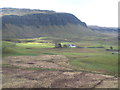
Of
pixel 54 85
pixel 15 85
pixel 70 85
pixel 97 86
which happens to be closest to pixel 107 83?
pixel 97 86

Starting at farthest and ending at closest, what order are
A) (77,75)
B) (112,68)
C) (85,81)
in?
(112,68)
(77,75)
(85,81)

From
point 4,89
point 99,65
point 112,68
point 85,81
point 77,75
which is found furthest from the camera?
point 99,65

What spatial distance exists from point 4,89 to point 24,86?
4.44 meters

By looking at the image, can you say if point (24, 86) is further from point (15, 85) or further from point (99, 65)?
point (99, 65)

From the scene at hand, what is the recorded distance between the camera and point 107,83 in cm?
4512

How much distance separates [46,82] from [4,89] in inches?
401

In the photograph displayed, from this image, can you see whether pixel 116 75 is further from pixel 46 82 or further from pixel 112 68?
pixel 46 82

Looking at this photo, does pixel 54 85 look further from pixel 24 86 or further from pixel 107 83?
pixel 107 83

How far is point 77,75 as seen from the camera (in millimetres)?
52250

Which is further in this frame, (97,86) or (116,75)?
(116,75)

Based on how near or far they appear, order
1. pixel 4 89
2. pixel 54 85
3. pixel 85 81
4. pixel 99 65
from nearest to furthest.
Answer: pixel 4 89 < pixel 54 85 < pixel 85 81 < pixel 99 65

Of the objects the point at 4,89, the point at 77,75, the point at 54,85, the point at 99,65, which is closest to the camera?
the point at 4,89

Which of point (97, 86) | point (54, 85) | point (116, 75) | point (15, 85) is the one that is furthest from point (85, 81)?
point (15, 85)

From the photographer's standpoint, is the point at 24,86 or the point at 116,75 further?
the point at 116,75
